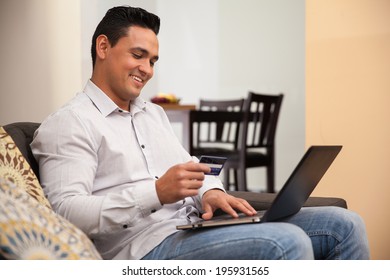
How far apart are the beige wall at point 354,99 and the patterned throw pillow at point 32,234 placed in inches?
67.7

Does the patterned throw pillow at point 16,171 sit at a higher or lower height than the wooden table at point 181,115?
higher

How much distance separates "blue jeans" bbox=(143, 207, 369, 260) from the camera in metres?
1.15

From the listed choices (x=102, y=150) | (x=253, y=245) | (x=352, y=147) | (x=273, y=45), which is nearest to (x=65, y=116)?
(x=102, y=150)

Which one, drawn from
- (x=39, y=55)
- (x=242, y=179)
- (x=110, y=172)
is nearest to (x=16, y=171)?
(x=110, y=172)

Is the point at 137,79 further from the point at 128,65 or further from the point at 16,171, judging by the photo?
the point at 16,171

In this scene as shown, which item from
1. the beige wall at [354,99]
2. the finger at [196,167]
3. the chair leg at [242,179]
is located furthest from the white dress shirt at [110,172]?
the chair leg at [242,179]

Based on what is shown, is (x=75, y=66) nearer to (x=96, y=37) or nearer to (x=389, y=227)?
(x=96, y=37)

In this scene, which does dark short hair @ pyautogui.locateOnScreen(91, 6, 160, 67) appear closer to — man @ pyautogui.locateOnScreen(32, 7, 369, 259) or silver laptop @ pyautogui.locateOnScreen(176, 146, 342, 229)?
man @ pyautogui.locateOnScreen(32, 7, 369, 259)

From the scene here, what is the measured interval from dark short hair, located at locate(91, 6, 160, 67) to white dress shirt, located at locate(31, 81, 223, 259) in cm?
14

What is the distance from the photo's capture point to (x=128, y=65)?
1.54 metres

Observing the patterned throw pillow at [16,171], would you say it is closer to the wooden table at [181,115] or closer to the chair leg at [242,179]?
the wooden table at [181,115]

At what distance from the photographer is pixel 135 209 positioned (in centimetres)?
127

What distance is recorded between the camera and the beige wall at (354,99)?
7.89ft

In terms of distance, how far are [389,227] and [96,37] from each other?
1.51 m
